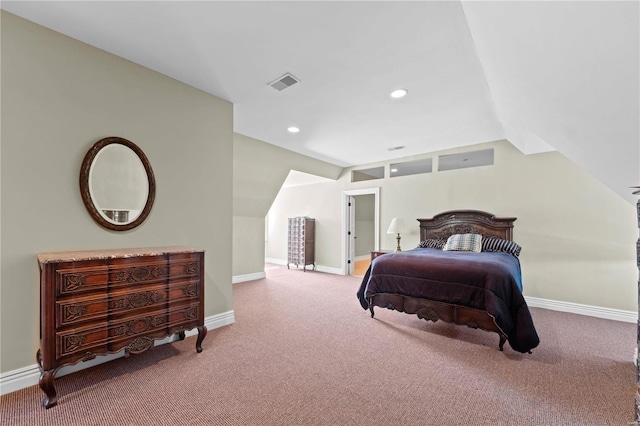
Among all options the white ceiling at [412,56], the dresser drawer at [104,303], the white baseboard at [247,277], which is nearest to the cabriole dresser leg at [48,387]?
the dresser drawer at [104,303]

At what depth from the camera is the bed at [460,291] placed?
2.66 meters

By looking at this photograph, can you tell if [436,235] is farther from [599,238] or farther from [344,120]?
[344,120]

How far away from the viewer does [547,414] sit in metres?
1.82

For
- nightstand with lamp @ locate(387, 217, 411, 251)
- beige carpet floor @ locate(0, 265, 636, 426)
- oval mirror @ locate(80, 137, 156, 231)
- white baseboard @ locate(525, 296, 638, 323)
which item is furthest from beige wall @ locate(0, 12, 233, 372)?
white baseboard @ locate(525, 296, 638, 323)

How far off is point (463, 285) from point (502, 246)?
1.78 metres

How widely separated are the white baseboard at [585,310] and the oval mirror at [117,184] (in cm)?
536

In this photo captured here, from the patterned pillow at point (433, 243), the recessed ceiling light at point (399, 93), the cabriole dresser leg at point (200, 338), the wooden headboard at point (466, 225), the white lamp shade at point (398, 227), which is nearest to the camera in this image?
the cabriole dresser leg at point (200, 338)

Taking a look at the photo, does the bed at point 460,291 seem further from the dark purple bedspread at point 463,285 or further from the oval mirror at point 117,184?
the oval mirror at point 117,184

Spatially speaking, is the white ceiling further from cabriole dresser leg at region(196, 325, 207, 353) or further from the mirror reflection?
cabriole dresser leg at region(196, 325, 207, 353)

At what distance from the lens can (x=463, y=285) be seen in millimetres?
2934

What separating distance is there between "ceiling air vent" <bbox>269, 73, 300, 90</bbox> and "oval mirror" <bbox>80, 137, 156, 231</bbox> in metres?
1.46

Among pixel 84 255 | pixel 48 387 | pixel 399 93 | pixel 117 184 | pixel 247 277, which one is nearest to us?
pixel 48 387

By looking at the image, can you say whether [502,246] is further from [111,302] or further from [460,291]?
[111,302]

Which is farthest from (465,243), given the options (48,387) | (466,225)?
(48,387)
